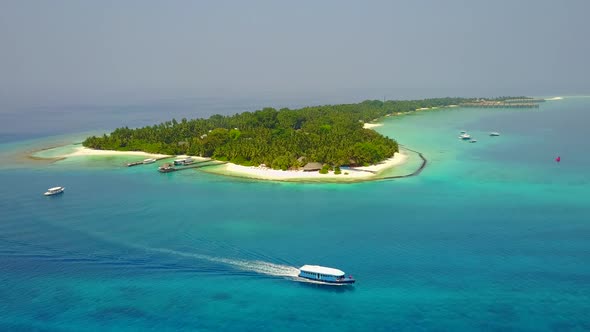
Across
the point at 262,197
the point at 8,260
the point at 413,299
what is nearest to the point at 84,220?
the point at 8,260

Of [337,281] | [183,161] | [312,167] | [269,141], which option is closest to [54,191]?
[183,161]

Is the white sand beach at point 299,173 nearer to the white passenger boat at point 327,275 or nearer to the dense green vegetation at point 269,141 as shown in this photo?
the dense green vegetation at point 269,141

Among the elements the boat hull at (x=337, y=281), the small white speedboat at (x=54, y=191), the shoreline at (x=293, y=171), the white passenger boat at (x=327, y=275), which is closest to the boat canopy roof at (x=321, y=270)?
the white passenger boat at (x=327, y=275)

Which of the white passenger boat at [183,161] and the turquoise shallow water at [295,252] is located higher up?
the white passenger boat at [183,161]

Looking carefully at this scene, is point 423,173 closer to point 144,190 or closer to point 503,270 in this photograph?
point 503,270

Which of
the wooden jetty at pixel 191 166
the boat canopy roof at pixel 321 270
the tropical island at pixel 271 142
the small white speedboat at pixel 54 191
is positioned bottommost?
the boat canopy roof at pixel 321 270

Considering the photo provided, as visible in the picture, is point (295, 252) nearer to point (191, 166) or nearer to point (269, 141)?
point (191, 166)
